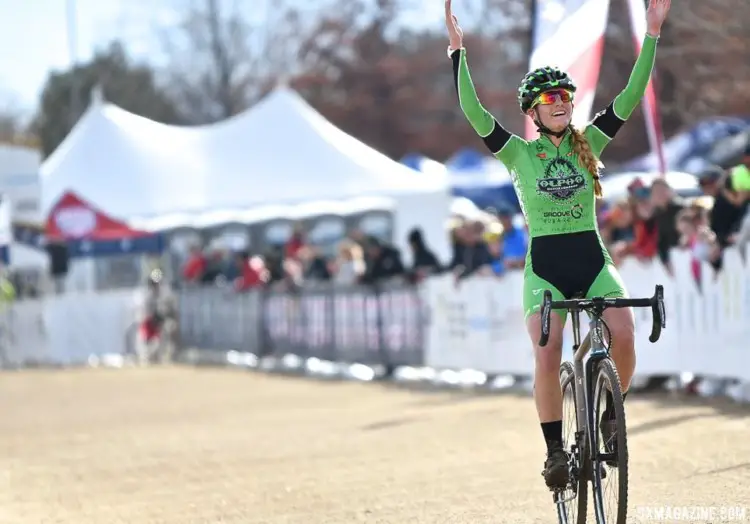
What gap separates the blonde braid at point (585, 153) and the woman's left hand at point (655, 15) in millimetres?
578

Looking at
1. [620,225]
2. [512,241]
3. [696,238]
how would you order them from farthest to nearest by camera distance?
[512,241], [620,225], [696,238]

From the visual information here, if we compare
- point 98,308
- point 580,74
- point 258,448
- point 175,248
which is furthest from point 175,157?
point 258,448

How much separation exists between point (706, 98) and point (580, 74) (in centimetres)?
1403

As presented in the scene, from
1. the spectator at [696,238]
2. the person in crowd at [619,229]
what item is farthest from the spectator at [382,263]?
the spectator at [696,238]

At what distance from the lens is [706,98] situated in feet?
93.9

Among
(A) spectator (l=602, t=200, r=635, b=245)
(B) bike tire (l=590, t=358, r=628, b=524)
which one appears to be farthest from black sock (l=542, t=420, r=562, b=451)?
(A) spectator (l=602, t=200, r=635, b=245)

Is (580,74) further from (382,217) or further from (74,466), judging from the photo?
(382,217)

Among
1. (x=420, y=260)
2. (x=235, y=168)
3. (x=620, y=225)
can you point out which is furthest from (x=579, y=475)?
(x=235, y=168)

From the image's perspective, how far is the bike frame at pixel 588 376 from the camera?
6.42m

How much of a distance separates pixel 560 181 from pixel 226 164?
23.0 metres

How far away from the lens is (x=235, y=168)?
29.6 metres

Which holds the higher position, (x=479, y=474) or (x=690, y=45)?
(x=690, y=45)

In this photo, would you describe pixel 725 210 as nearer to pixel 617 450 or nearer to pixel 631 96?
pixel 631 96

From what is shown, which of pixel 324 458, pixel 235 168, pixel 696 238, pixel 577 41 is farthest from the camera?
pixel 235 168
